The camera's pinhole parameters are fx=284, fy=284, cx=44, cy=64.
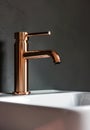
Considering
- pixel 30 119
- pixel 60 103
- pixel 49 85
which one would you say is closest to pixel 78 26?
pixel 49 85

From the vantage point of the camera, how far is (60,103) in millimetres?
786

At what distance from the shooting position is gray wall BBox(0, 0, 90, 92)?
86 centimetres

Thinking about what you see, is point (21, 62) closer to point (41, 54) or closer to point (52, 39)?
point (41, 54)

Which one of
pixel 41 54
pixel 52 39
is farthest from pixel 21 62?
pixel 52 39

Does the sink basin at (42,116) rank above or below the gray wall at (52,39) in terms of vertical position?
below

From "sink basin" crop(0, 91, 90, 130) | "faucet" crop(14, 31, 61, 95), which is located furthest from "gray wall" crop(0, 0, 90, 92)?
"sink basin" crop(0, 91, 90, 130)

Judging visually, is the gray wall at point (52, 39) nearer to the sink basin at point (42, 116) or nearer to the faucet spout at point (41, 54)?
the faucet spout at point (41, 54)

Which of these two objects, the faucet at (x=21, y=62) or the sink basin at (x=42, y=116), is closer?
the sink basin at (x=42, y=116)

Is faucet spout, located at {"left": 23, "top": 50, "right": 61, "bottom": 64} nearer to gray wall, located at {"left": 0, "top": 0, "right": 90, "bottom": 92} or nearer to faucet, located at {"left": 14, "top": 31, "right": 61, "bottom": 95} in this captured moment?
faucet, located at {"left": 14, "top": 31, "right": 61, "bottom": 95}

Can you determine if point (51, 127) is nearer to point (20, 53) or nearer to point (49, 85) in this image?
point (20, 53)

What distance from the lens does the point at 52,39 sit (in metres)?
0.96

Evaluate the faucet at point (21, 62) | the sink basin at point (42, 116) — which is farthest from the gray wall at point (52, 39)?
the sink basin at point (42, 116)

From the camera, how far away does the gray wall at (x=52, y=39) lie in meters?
0.86

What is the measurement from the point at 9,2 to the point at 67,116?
490 mm
